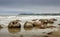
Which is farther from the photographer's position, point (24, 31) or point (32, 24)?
point (32, 24)

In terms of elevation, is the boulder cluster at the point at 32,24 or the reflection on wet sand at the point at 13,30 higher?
the boulder cluster at the point at 32,24

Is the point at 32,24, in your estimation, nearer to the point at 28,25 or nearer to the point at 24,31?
the point at 28,25

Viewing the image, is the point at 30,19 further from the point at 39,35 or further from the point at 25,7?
the point at 39,35

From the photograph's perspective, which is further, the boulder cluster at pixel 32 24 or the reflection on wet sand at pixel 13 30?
the boulder cluster at pixel 32 24

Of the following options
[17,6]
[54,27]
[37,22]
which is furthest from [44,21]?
[17,6]

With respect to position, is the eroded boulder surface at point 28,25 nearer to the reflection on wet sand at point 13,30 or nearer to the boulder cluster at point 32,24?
the boulder cluster at point 32,24

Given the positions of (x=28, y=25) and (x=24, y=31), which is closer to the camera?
(x=24, y=31)

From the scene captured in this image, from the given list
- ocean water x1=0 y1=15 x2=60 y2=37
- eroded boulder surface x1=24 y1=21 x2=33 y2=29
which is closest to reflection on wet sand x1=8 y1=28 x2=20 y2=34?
ocean water x1=0 y1=15 x2=60 y2=37

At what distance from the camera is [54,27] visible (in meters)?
1.60

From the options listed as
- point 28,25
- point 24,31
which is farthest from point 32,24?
point 24,31

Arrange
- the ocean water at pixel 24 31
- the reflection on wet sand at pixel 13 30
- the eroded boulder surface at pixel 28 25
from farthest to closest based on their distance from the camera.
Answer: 1. the eroded boulder surface at pixel 28 25
2. the reflection on wet sand at pixel 13 30
3. the ocean water at pixel 24 31

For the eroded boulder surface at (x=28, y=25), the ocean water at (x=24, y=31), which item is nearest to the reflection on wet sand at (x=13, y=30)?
the ocean water at (x=24, y=31)

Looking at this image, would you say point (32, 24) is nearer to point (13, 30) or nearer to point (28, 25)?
point (28, 25)

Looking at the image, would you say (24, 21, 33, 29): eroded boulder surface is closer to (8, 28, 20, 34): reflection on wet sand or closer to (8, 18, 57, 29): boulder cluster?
(8, 18, 57, 29): boulder cluster
